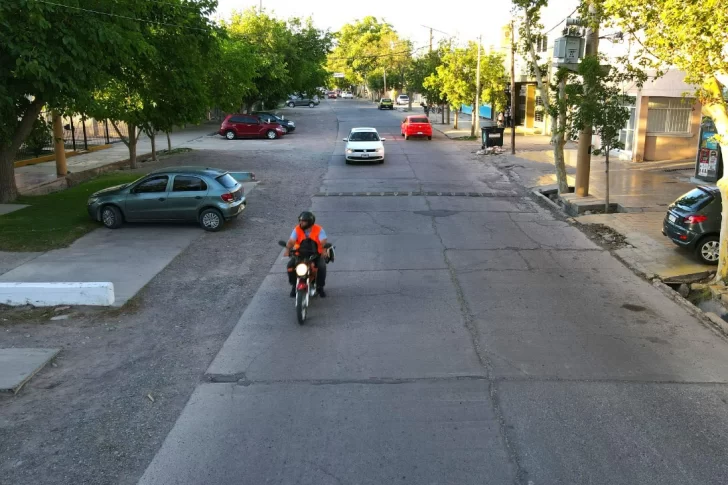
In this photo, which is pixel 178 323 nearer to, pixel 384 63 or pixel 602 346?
pixel 602 346

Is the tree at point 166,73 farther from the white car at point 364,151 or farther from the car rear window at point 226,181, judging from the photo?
the white car at point 364,151

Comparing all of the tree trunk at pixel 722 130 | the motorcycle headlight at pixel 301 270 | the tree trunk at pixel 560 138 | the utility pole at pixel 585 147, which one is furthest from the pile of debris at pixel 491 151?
the motorcycle headlight at pixel 301 270

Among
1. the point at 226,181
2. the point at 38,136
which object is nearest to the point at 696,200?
the point at 226,181

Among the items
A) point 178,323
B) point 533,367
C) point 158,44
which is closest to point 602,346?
point 533,367

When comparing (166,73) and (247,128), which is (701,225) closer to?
(166,73)

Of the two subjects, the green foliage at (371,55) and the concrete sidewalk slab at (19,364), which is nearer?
the concrete sidewalk slab at (19,364)

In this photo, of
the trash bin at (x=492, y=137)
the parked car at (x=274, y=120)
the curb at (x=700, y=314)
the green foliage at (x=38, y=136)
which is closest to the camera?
the curb at (x=700, y=314)

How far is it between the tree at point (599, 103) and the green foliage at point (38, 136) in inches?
640

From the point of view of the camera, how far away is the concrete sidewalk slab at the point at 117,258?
36.4 ft

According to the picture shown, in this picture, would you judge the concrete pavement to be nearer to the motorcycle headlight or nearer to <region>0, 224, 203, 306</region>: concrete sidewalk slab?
the motorcycle headlight

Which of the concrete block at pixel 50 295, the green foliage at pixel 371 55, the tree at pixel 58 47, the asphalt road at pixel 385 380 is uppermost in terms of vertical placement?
the green foliage at pixel 371 55

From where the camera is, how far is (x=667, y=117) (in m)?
26.1

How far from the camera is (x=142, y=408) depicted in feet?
21.3

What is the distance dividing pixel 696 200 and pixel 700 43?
3.83 meters
